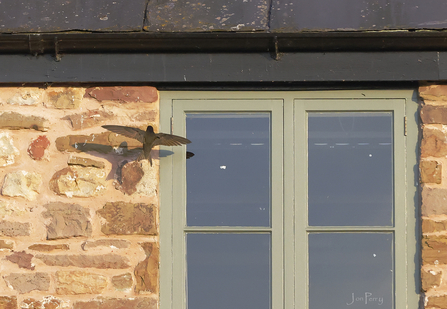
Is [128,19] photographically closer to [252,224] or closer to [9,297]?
[252,224]

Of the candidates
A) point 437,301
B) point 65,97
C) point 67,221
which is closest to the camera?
point 437,301

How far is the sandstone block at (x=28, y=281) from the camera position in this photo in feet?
10.3

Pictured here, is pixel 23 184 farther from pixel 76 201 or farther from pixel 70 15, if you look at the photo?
pixel 70 15

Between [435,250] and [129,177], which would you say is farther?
[129,177]

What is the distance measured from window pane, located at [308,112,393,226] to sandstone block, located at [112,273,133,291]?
44.0 inches

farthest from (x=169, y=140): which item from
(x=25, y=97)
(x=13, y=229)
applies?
(x=13, y=229)

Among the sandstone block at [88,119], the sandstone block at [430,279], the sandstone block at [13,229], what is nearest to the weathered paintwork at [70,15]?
the sandstone block at [88,119]

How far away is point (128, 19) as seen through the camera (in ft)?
10.8

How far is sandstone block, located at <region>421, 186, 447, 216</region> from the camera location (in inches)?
123

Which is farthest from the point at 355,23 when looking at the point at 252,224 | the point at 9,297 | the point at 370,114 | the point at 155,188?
the point at 9,297

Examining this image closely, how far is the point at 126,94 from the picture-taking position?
→ 3285 mm

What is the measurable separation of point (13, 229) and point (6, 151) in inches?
18.2

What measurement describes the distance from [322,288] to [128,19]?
77.4 inches

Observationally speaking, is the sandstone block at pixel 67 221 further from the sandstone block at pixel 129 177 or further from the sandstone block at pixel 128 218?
the sandstone block at pixel 129 177
